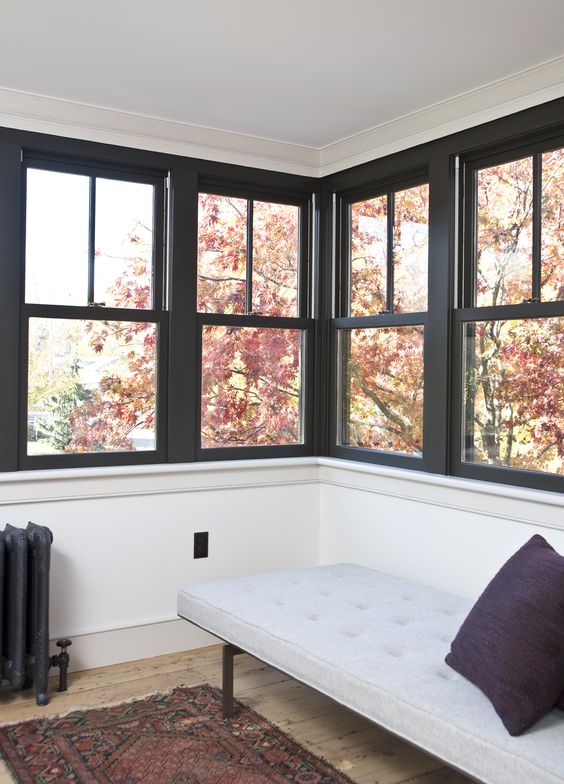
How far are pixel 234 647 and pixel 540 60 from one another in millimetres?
2388

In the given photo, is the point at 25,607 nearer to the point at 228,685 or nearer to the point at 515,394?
the point at 228,685

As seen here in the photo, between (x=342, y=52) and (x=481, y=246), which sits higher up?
(x=342, y=52)

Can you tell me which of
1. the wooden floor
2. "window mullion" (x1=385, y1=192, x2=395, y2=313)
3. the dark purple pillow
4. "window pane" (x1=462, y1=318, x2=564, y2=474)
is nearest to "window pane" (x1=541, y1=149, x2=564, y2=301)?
"window pane" (x1=462, y1=318, x2=564, y2=474)

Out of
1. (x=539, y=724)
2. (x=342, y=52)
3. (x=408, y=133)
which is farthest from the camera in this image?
(x=408, y=133)

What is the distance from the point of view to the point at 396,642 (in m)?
2.43

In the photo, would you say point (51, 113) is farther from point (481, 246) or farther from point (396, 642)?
point (396, 642)

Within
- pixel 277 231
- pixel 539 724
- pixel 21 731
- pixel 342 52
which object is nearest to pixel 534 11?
pixel 342 52

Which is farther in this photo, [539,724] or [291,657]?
[291,657]

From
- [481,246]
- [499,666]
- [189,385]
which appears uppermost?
[481,246]

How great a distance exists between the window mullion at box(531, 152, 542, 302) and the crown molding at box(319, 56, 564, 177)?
24cm

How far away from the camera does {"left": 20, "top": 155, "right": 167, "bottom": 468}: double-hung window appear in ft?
11.1

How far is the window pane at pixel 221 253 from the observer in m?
3.73

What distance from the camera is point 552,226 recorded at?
2924 millimetres

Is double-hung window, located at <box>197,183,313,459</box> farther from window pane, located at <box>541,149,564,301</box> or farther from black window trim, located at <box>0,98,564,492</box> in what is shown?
window pane, located at <box>541,149,564,301</box>
